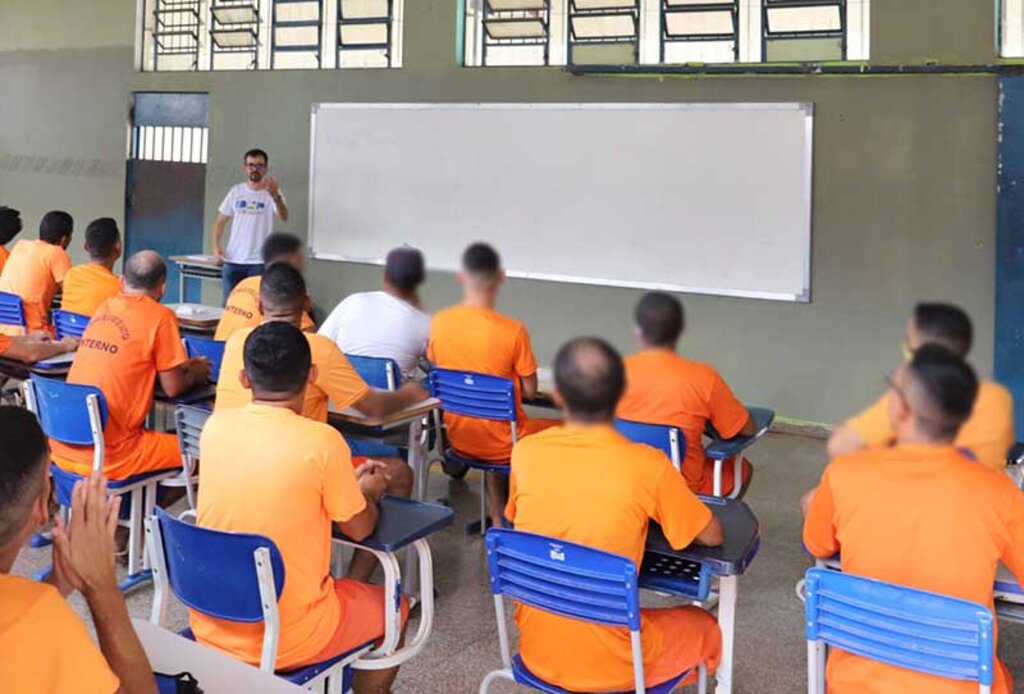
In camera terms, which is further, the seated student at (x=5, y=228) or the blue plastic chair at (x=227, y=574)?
the seated student at (x=5, y=228)

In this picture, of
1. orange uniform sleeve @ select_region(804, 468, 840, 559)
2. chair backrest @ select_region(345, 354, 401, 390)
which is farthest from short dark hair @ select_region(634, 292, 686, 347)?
chair backrest @ select_region(345, 354, 401, 390)

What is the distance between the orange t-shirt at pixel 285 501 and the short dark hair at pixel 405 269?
0.55 meters

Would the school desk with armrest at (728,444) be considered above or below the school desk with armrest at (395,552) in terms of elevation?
above

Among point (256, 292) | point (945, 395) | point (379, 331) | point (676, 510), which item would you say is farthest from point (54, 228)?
point (945, 395)

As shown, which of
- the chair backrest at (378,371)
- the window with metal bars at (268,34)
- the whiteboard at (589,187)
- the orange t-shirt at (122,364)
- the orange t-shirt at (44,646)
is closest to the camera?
the orange t-shirt at (44,646)

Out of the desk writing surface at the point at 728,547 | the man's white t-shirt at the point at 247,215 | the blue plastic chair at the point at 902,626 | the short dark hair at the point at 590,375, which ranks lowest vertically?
the blue plastic chair at the point at 902,626

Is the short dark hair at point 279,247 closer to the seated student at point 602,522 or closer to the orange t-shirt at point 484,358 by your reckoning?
the orange t-shirt at point 484,358

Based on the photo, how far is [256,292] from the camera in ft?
9.40

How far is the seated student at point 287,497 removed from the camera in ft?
5.05

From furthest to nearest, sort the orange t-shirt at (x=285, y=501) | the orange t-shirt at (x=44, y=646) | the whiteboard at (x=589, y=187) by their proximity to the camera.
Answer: the whiteboard at (x=589, y=187)
the orange t-shirt at (x=285, y=501)
the orange t-shirt at (x=44, y=646)

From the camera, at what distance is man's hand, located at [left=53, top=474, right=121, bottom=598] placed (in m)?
0.94

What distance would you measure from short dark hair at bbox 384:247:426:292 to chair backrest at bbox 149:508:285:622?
0.75 m

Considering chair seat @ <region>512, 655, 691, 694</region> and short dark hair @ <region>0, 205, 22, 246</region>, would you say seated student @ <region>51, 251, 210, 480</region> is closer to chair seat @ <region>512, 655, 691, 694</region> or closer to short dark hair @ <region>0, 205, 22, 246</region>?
chair seat @ <region>512, 655, 691, 694</region>

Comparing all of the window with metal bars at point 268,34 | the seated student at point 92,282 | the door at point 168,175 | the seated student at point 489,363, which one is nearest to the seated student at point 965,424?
the seated student at point 489,363
